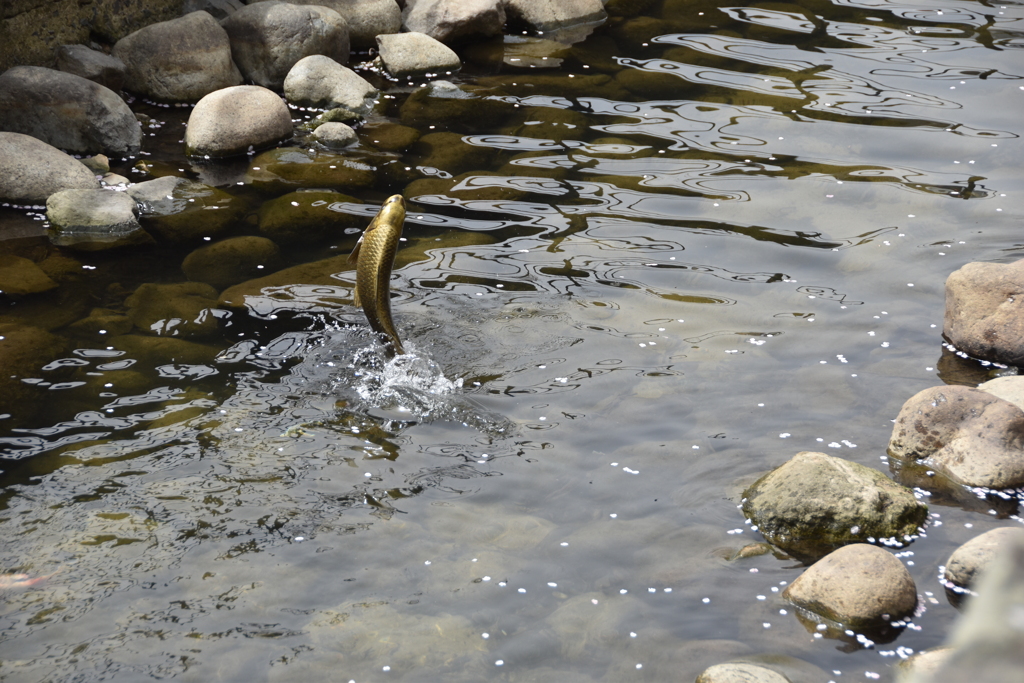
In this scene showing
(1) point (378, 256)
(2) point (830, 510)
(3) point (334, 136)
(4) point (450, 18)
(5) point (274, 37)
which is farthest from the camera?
(4) point (450, 18)

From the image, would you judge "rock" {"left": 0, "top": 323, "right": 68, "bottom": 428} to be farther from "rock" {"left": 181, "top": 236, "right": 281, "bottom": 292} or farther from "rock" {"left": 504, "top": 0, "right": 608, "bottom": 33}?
"rock" {"left": 504, "top": 0, "right": 608, "bottom": 33}

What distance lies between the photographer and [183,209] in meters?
8.12

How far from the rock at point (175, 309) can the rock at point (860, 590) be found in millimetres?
4553

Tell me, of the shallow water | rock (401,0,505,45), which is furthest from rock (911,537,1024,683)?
rock (401,0,505,45)

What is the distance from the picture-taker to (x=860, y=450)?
5.19m

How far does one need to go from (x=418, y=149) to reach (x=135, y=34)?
13.5 feet

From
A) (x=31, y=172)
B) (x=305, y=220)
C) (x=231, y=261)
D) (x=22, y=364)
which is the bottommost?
(x=22, y=364)

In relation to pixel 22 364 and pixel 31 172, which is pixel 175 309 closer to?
pixel 22 364

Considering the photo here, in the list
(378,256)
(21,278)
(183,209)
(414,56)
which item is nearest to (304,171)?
(183,209)

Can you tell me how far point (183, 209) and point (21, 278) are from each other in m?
1.69

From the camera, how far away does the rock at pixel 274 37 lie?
1073cm

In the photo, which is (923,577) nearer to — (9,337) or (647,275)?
(647,275)

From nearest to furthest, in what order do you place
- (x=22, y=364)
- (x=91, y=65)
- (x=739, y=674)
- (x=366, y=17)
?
(x=739, y=674) < (x=22, y=364) < (x=91, y=65) < (x=366, y=17)

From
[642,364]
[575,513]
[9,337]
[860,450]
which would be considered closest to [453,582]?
[575,513]
